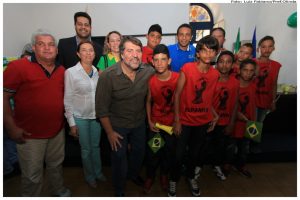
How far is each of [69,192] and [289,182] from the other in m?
2.46

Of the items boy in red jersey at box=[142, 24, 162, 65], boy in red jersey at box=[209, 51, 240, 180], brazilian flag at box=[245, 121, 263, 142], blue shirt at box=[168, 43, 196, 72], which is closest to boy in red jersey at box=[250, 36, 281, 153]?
brazilian flag at box=[245, 121, 263, 142]

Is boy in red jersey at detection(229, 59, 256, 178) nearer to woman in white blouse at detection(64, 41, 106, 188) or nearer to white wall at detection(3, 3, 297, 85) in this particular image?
woman in white blouse at detection(64, 41, 106, 188)

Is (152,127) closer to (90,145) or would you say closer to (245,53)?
(90,145)

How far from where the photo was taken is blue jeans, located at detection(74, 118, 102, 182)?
2.17 meters

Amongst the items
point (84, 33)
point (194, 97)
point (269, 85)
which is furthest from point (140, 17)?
point (194, 97)

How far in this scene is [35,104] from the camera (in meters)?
1.72

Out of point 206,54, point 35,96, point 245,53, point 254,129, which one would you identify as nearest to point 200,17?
point 245,53

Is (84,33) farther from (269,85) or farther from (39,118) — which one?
(269,85)

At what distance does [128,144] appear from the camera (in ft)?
7.16

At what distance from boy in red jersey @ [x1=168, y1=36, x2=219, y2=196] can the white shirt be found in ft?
2.68

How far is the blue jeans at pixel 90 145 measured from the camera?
7.13 feet

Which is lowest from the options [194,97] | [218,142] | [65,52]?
[218,142]

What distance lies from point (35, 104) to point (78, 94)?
0.41 m

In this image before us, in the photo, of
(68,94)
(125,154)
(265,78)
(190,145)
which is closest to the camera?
(68,94)
